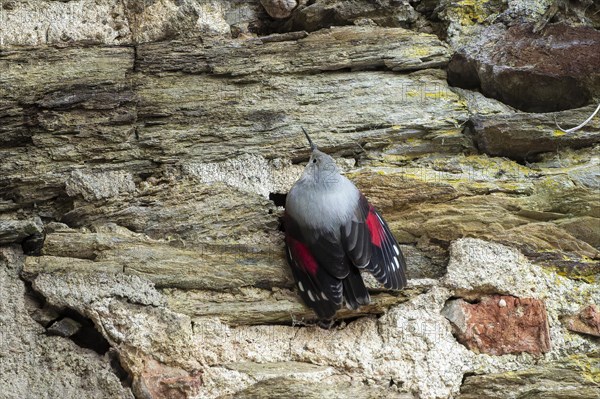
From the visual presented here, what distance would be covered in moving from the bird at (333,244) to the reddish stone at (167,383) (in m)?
0.54

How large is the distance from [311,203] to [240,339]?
2.04 feet

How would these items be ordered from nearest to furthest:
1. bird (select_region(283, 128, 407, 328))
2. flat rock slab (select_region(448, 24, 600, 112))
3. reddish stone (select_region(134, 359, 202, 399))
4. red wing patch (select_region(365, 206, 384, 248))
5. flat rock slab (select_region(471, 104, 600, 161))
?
reddish stone (select_region(134, 359, 202, 399))
bird (select_region(283, 128, 407, 328))
red wing patch (select_region(365, 206, 384, 248))
flat rock slab (select_region(471, 104, 600, 161))
flat rock slab (select_region(448, 24, 600, 112))

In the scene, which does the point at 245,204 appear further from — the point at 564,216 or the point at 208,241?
the point at 564,216

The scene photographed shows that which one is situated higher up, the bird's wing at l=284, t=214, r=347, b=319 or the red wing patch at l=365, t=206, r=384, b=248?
the red wing patch at l=365, t=206, r=384, b=248

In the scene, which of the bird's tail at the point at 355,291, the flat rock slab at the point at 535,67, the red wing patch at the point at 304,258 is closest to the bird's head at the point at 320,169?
the red wing patch at the point at 304,258

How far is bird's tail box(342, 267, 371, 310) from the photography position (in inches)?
134

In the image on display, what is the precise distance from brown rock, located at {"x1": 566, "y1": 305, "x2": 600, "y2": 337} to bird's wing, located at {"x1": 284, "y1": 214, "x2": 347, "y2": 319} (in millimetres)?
916

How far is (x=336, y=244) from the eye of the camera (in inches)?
138

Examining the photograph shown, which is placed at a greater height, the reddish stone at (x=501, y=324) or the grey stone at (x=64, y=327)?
the reddish stone at (x=501, y=324)

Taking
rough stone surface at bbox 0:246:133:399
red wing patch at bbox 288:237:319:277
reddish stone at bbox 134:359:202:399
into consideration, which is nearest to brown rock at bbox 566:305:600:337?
red wing patch at bbox 288:237:319:277

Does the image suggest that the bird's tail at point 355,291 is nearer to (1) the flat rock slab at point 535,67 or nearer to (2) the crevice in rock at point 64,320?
(2) the crevice in rock at point 64,320

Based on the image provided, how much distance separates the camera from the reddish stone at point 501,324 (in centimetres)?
336

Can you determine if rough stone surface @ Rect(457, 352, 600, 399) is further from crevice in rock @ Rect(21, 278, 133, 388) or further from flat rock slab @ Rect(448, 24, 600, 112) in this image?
crevice in rock @ Rect(21, 278, 133, 388)

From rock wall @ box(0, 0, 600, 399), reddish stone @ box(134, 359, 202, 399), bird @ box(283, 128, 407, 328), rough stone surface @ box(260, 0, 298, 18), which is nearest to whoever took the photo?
reddish stone @ box(134, 359, 202, 399)
